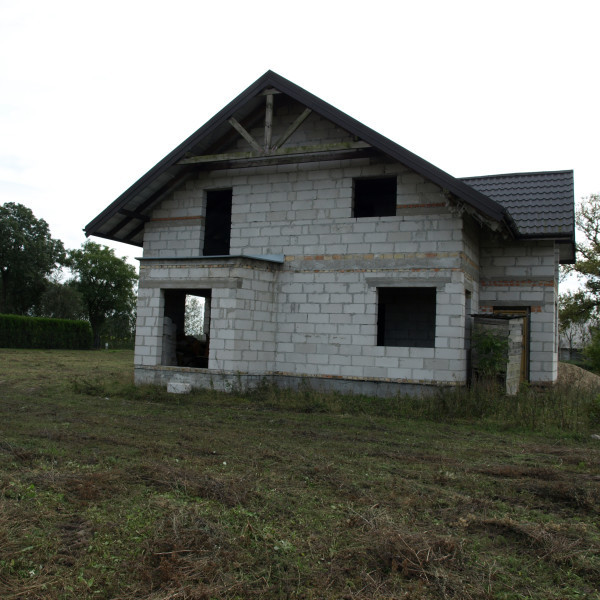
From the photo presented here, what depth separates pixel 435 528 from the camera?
4.49 metres

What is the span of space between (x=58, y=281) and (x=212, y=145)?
44357 millimetres

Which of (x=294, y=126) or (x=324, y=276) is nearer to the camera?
(x=294, y=126)

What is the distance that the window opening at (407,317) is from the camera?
14.8m

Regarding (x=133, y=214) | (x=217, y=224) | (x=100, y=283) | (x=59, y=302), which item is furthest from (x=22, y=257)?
(x=133, y=214)

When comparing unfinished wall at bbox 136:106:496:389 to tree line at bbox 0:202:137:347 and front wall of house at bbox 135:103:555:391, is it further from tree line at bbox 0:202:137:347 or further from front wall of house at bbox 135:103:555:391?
tree line at bbox 0:202:137:347

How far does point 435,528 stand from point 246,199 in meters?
10.6

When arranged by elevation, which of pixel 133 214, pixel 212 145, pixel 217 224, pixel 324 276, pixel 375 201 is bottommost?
pixel 324 276

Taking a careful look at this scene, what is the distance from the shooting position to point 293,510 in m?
4.80

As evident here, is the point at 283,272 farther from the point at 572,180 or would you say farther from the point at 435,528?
the point at 435,528

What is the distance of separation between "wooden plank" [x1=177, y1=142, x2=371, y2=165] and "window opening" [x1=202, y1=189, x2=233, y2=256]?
5.90 feet

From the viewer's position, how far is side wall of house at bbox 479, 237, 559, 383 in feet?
45.9

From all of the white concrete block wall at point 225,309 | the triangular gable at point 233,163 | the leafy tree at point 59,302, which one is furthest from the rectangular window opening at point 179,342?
the leafy tree at point 59,302

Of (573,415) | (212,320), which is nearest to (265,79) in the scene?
(212,320)

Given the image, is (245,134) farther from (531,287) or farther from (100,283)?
(100,283)
